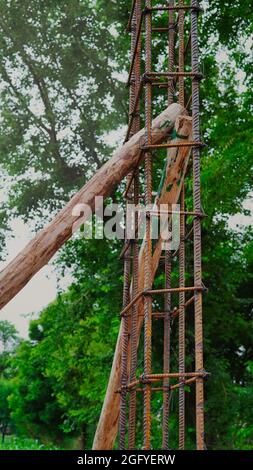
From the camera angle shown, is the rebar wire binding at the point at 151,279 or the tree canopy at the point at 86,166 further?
the tree canopy at the point at 86,166

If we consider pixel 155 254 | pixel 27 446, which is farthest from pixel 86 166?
pixel 27 446

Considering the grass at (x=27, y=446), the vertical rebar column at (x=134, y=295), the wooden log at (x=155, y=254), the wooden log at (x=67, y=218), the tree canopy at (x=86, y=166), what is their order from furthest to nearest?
the grass at (x=27, y=446) → the tree canopy at (x=86, y=166) → the wooden log at (x=155, y=254) → the vertical rebar column at (x=134, y=295) → the wooden log at (x=67, y=218)

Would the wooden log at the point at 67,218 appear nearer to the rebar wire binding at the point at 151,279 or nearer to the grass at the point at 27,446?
the rebar wire binding at the point at 151,279

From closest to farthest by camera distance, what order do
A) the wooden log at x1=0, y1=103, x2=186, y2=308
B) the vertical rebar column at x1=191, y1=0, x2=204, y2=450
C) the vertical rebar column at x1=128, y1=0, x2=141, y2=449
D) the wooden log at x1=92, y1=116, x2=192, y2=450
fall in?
the vertical rebar column at x1=191, y1=0, x2=204, y2=450
the wooden log at x1=0, y1=103, x2=186, y2=308
the vertical rebar column at x1=128, y1=0, x2=141, y2=449
the wooden log at x1=92, y1=116, x2=192, y2=450

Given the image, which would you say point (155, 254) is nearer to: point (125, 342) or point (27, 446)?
point (125, 342)

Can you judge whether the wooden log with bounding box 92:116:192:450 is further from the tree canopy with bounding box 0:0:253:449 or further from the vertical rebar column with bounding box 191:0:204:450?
the tree canopy with bounding box 0:0:253:449

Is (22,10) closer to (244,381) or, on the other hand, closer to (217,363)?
(217,363)

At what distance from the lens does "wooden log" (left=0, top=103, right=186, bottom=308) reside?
12.6ft

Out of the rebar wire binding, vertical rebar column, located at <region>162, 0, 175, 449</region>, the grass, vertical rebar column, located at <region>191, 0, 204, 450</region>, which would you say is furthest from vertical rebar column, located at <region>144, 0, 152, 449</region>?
the grass

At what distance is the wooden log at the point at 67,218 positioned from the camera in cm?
385

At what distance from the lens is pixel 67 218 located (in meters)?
4.05

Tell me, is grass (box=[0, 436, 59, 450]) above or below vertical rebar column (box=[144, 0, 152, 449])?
above

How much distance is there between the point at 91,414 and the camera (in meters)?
12.5

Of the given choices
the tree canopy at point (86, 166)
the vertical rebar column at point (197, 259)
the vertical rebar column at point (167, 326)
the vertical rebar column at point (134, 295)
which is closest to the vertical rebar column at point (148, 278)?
the vertical rebar column at point (197, 259)
